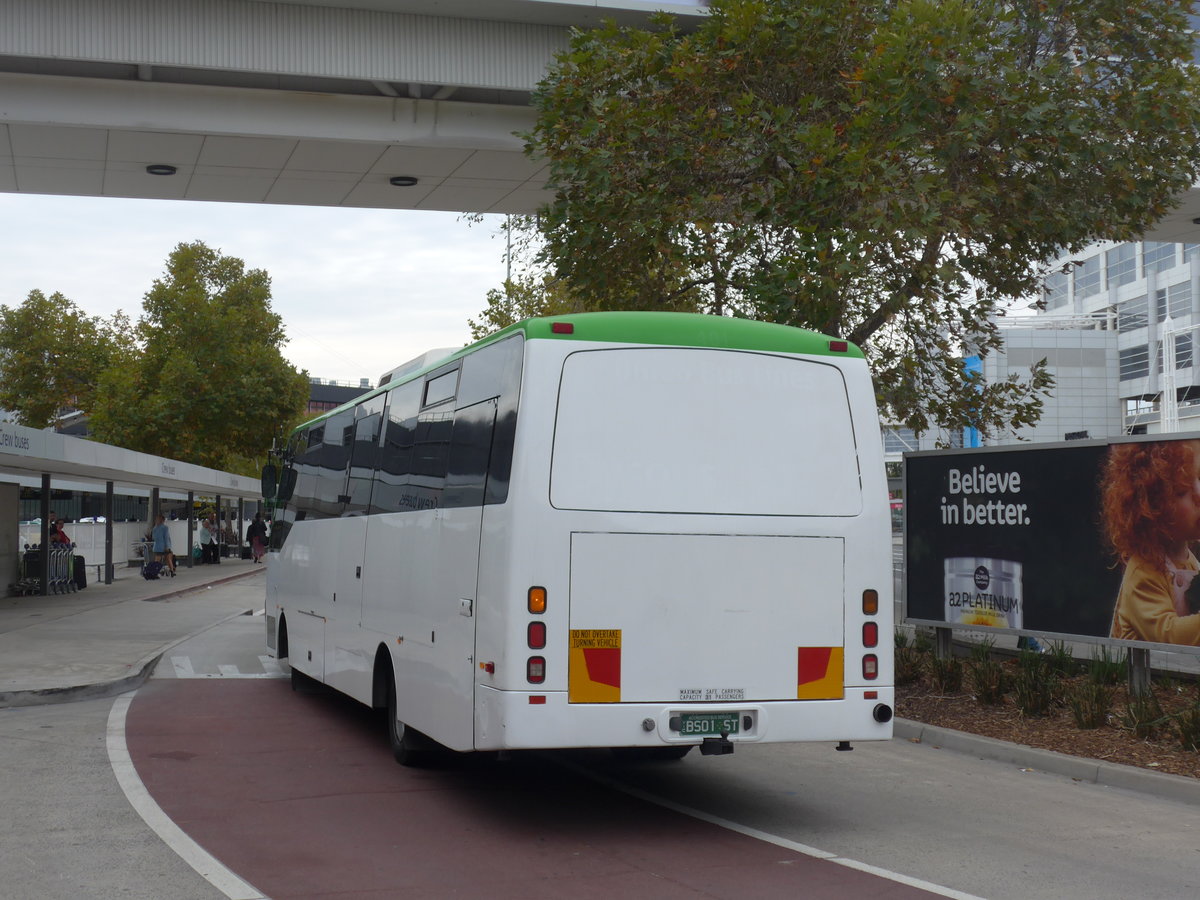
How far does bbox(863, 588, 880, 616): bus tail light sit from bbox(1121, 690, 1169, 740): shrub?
348 cm

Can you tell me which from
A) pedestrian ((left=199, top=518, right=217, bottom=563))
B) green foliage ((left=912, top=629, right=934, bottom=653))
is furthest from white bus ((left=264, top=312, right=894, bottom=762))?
pedestrian ((left=199, top=518, right=217, bottom=563))

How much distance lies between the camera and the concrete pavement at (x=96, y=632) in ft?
46.6

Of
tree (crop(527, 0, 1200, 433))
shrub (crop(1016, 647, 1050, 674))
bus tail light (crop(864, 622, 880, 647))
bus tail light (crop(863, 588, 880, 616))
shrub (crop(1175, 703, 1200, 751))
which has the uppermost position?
tree (crop(527, 0, 1200, 433))

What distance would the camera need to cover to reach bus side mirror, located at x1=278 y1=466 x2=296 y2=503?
15.5 m

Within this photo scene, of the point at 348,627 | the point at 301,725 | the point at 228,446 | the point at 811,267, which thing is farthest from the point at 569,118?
the point at 228,446

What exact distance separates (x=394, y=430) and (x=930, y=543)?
20.5 feet

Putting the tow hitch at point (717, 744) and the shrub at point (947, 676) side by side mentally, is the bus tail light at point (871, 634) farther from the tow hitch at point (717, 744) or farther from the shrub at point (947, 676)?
the shrub at point (947, 676)

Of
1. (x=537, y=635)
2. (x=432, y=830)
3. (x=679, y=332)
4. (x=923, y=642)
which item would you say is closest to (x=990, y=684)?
(x=923, y=642)

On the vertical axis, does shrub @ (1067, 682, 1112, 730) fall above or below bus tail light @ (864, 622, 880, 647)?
below

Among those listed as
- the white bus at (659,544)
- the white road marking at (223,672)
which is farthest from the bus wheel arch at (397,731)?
the white road marking at (223,672)

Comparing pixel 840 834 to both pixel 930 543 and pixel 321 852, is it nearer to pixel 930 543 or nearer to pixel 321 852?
pixel 321 852

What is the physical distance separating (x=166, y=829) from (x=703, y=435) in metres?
3.96

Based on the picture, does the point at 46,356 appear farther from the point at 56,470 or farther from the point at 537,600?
the point at 537,600

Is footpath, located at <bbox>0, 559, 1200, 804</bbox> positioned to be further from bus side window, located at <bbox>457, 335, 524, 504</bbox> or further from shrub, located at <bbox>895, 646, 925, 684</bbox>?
bus side window, located at <bbox>457, 335, 524, 504</bbox>
